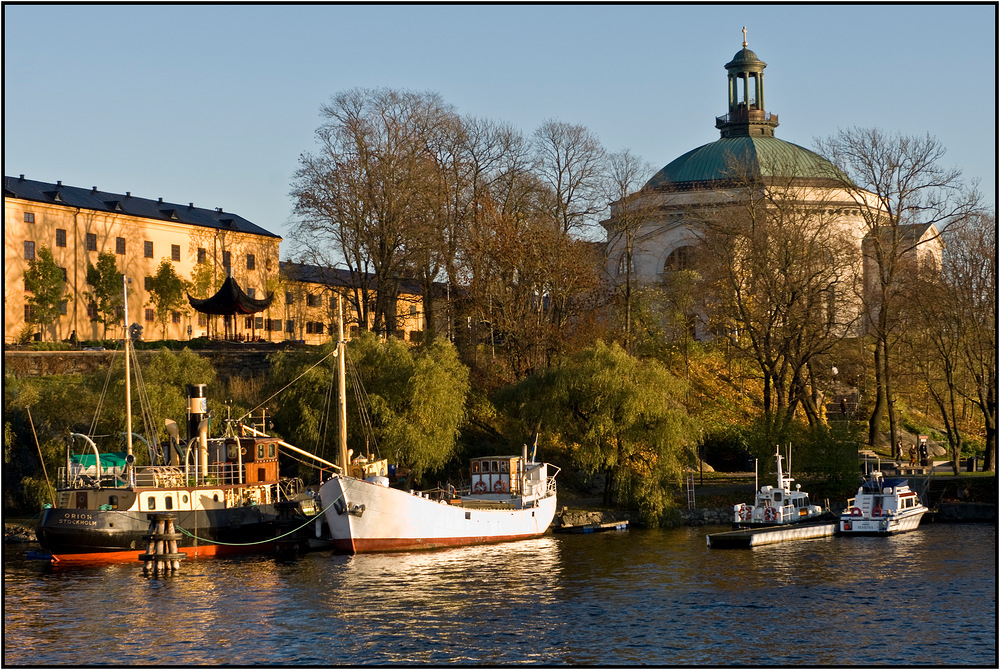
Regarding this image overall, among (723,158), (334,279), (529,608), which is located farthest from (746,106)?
(529,608)

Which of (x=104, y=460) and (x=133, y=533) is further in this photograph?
(x=104, y=460)

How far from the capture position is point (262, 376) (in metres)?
67.7

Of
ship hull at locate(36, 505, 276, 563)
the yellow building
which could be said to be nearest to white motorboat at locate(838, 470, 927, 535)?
ship hull at locate(36, 505, 276, 563)

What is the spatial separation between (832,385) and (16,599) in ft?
183

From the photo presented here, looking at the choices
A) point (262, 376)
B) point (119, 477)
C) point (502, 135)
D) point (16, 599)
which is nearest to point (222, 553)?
point (119, 477)

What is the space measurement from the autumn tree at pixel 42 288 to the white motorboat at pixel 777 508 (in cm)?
4907

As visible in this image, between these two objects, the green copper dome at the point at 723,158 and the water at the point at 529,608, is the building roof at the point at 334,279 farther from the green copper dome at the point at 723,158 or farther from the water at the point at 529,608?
the water at the point at 529,608

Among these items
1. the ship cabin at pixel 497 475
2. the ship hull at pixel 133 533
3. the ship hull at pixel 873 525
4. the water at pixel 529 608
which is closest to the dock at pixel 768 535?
the ship hull at pixel 873 525

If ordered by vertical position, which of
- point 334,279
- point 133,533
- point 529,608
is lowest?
point 529,608

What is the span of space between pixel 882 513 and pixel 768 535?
6533 mm

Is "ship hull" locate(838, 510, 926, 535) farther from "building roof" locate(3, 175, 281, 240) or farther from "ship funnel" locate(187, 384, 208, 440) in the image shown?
"building roof" locate(3, 175, 281, 240)

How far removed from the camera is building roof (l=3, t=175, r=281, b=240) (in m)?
86.6

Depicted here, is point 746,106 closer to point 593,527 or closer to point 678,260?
point 678,260

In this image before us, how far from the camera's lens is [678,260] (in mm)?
90875
